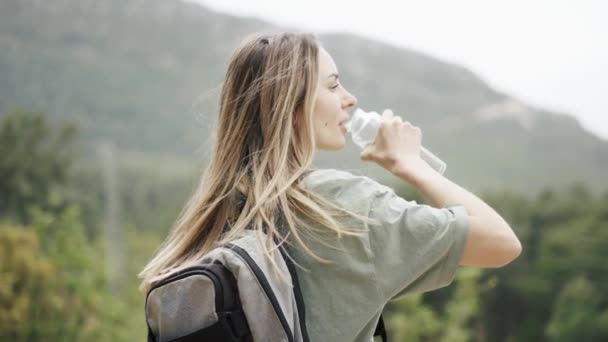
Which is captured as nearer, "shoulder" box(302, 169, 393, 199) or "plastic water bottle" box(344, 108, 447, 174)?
"shoulder" box(302, 169, 393, 199)

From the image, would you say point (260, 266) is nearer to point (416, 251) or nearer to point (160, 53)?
point (416, 251)

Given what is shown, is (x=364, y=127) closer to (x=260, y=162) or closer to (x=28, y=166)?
(x=260, y=162)

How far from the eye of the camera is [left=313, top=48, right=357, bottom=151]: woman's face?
124cm

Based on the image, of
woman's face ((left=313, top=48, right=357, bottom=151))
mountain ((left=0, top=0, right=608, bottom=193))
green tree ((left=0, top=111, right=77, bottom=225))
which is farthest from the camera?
mountain ((left=0, top=0, right=608, bottom=193))

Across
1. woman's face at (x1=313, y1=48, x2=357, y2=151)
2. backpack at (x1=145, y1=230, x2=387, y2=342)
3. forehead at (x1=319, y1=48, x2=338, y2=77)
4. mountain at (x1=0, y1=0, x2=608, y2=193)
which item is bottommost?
mountain at (x1=0, y1=0, x2=608, y2=193)

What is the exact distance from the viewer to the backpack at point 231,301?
3.37ft

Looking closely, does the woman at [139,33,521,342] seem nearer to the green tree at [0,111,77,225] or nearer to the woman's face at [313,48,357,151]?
the woman's face at [313,48,357,151]

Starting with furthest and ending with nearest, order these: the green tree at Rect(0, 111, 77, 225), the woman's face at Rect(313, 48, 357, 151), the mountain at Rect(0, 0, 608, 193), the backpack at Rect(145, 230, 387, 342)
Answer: the mountain at Rect(0, 0, 608, 193) → the green tree at Rect(0, 111, 77, 225) → the woman's face at Rect(313, 48, 357, 151) → the backpack at Rect(145, 230, 387, 342)

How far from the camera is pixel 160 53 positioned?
50375 millimetres

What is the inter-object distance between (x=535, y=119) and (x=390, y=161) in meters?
59.0

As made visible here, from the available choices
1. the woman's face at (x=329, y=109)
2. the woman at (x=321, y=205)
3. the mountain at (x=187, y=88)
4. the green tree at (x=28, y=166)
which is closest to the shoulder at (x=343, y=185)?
the woman at (x=321, y=205)

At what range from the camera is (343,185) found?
3.71ft

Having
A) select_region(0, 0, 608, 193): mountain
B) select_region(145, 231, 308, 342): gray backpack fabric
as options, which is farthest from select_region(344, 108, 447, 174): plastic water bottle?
select_region(0, 0, 608, 193): mountain

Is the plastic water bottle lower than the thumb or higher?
higher
